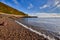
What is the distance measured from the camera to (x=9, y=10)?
62875 millimetres

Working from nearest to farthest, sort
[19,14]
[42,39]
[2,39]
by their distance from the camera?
[2,39] < [42,39] < [19,14]

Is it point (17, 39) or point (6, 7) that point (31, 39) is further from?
point (6, 7)

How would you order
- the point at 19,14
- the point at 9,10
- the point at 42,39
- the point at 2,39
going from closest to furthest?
the point at 2,39 < the point at 42,39 < the point at 19,14 < the point at 9,10

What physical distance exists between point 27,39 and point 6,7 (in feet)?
190

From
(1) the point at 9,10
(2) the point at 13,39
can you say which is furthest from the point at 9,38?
(1) the point at 9,10

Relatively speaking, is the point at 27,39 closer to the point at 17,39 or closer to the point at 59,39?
the point at 17,39

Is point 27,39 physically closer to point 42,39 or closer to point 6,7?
point 42,39

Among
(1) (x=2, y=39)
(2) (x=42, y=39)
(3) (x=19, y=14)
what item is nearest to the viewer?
(1) (x=2, y=39)

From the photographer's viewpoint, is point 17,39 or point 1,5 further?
point 1,5

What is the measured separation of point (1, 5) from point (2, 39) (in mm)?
57928

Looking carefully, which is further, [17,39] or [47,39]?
[47,39]

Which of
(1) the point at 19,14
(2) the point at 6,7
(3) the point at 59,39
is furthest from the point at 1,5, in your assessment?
(3) the point at 59,39

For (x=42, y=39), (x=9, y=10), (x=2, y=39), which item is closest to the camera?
(x=2, y=39)

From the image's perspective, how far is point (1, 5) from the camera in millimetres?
64500
